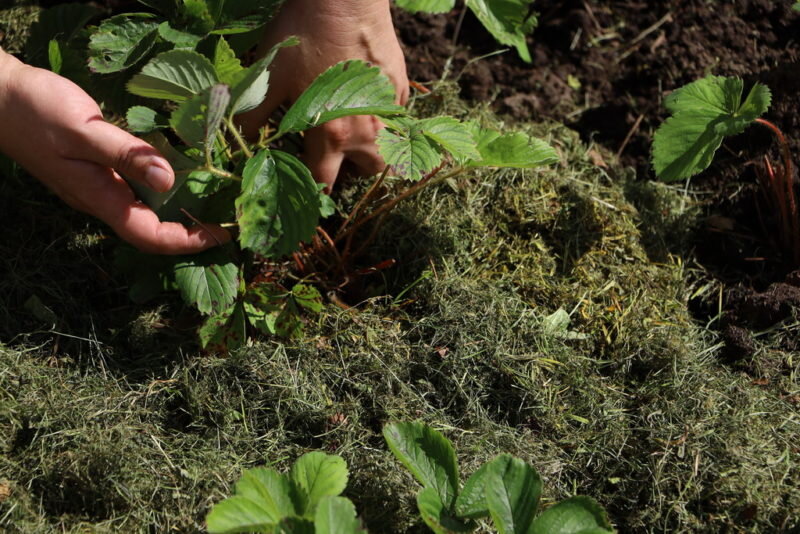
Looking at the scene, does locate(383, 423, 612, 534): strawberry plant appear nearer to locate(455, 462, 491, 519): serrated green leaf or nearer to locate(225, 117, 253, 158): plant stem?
locate(455, 462, 491, 519): serrated green leaf

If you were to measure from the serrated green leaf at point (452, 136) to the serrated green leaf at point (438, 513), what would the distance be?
27.1 inches

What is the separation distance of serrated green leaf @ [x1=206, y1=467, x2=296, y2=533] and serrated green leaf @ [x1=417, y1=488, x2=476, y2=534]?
0.79ft

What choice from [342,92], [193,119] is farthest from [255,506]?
[342,92]

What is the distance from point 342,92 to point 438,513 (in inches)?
33.5

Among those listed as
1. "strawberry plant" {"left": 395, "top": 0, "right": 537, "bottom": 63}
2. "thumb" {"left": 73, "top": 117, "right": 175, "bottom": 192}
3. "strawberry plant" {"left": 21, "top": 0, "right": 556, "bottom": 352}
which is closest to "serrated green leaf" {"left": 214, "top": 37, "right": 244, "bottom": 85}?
"strawberry plant" {"left": 21, "top": 0, "right": 556, "bottom": 352}

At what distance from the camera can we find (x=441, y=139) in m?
1.52

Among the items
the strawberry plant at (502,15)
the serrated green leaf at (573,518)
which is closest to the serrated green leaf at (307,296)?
the serrated green leaf at (573,518)

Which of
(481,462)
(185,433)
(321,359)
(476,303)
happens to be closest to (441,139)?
(476,303)

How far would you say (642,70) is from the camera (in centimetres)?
229

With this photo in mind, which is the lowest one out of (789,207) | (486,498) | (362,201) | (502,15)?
(486,498)

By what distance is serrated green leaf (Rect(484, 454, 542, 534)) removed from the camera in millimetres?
1306

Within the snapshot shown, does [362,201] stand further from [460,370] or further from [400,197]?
[460,370]

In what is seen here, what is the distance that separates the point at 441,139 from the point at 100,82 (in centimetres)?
80

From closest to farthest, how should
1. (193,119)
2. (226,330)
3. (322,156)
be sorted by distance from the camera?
(193,119)
(226,330)
(322,156)
